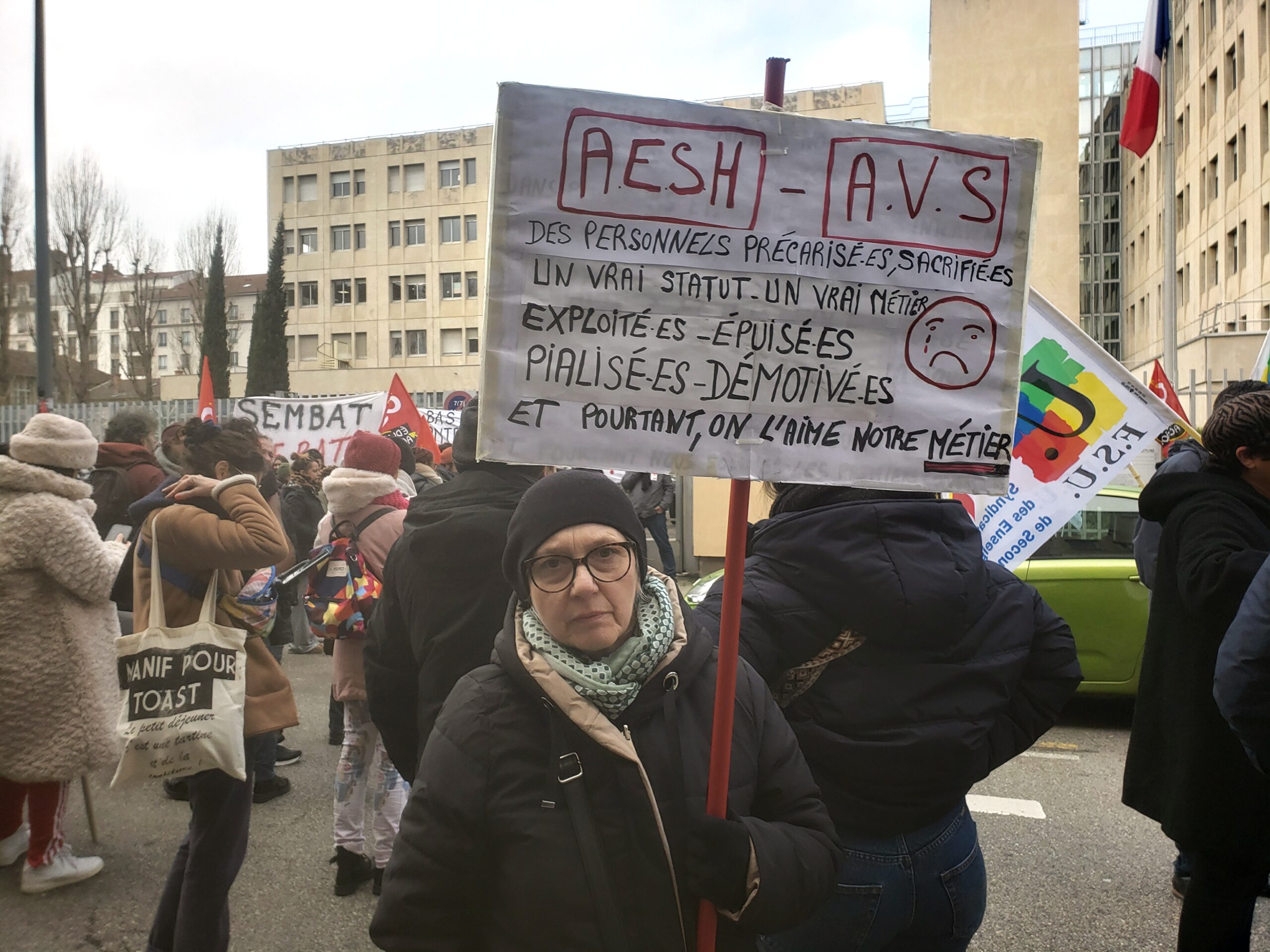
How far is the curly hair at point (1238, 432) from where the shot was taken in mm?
2701

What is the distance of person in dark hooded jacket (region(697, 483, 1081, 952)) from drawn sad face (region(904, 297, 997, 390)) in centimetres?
39

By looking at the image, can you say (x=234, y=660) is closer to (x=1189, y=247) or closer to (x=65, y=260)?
(x=65, y=260)

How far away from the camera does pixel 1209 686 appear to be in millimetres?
2713

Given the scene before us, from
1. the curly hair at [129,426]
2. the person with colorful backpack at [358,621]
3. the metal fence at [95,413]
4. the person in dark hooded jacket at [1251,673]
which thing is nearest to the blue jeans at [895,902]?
the person in dark hooded jacket at [1251,673]

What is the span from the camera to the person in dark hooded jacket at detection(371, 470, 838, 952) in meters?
1.69

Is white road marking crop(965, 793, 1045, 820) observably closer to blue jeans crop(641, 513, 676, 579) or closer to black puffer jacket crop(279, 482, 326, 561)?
black puffer jacket crop(279, 482, 326, 561)

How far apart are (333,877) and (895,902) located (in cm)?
308

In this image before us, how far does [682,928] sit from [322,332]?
57.3m

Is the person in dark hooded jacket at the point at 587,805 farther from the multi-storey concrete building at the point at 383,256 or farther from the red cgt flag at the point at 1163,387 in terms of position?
the multi-storey concrete building at the point at 383,256

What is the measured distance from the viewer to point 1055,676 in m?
2.31

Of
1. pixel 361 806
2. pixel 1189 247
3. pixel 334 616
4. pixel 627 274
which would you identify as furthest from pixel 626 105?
pixel 1189 247

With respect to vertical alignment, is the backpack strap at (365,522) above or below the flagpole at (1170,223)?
below

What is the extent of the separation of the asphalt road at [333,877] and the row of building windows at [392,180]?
50381 millimetres

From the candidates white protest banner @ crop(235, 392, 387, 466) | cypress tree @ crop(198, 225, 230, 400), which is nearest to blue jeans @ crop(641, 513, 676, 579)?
white protest banner @ crop(235, 392, 387, 466)
